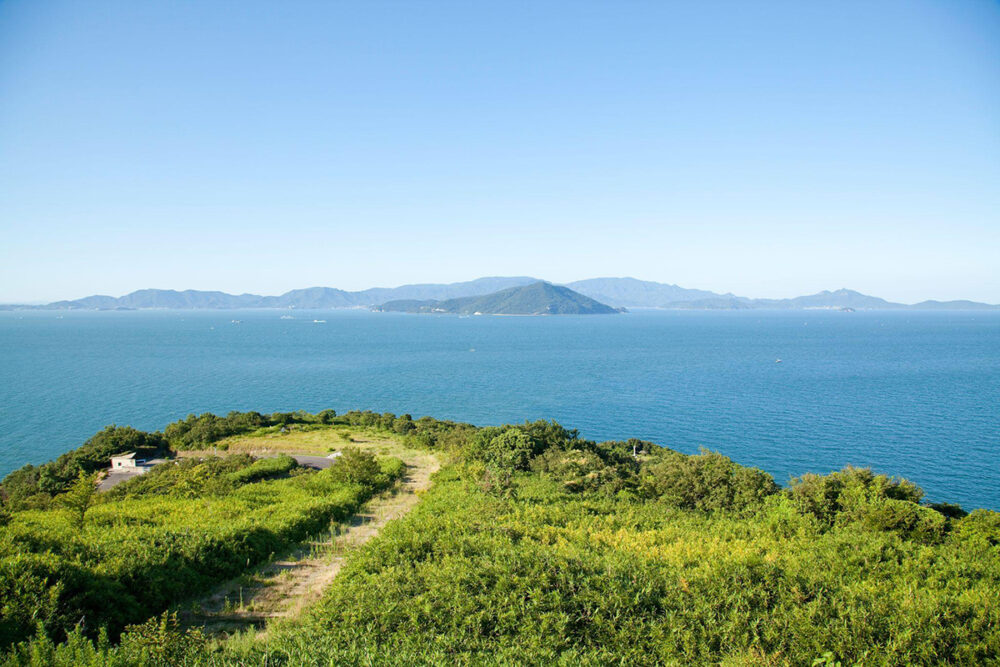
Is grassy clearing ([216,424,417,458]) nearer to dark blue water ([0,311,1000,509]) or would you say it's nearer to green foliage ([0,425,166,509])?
A: green foliage ([0,425,166,509])

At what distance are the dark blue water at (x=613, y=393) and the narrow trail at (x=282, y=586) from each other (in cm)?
3425

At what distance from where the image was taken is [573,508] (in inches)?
691

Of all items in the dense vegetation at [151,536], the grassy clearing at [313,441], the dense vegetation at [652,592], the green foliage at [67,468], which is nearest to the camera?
the dense vegetation at [652,592]

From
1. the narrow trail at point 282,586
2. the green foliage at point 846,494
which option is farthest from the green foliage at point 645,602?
the green foliage at point 846,494

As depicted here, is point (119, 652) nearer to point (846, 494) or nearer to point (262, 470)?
point (262, 470)

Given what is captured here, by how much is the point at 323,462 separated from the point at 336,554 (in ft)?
57.5

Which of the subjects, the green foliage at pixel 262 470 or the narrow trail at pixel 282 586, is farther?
the green foliage at pixel 262 470

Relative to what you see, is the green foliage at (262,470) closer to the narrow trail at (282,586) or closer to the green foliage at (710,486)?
the narrow trail at (282,586)

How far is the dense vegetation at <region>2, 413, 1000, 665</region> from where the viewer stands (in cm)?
818

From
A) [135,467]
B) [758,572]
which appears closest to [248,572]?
[758,572]

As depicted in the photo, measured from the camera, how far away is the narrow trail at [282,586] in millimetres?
11219

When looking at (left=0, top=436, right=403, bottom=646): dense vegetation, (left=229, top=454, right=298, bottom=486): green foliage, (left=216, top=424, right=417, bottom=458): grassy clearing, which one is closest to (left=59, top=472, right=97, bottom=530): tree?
(left=0, top=436, right=403, bottom=646): dense vegetation

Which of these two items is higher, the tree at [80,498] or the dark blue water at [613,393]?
the tree at [80,498]

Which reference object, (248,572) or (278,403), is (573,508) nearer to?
(248,572)
